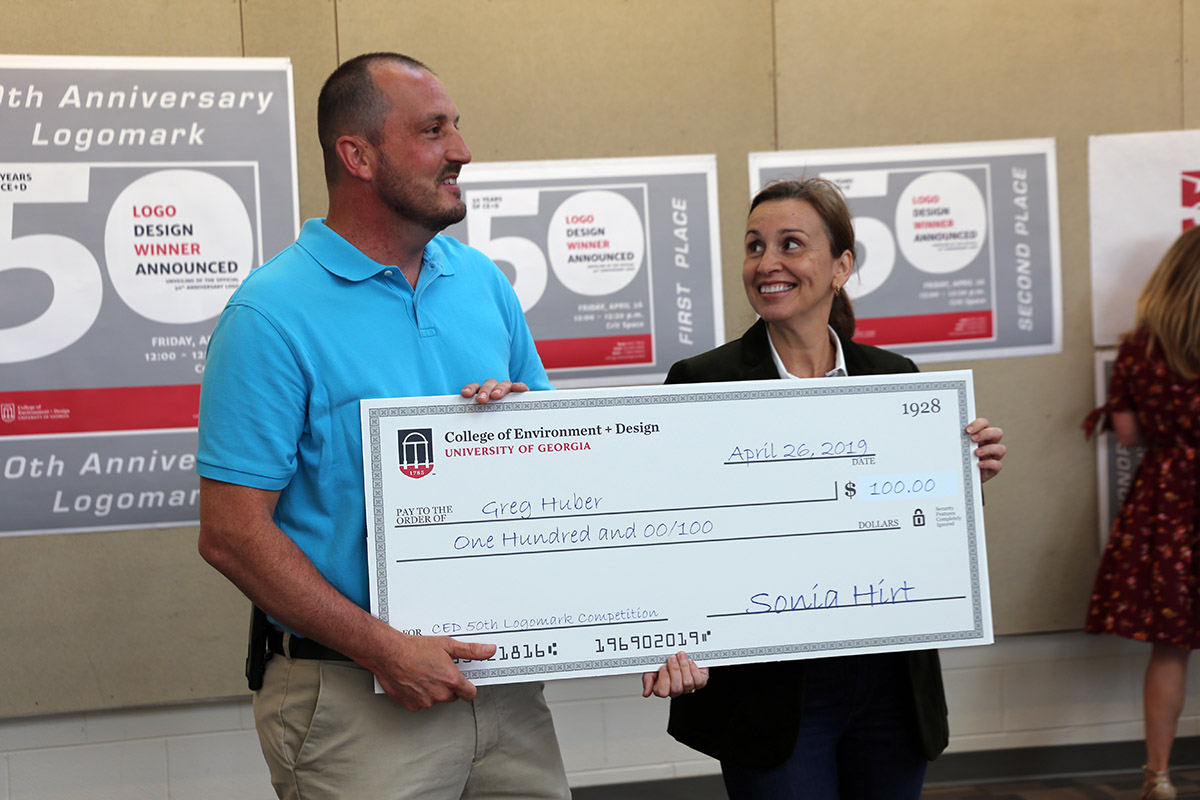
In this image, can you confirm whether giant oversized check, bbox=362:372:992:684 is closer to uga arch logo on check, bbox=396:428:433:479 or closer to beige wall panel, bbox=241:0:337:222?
uga arch logo on check, bbox=396:428:433:479

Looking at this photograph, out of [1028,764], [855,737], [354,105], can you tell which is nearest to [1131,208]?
[1028,764]

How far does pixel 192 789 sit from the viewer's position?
3.13 metres

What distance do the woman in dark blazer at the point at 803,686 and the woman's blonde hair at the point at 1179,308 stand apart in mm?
1755

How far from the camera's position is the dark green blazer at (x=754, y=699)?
1.67 metres

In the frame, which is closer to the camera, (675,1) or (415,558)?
(415,558)

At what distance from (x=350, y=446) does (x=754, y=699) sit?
0.82m

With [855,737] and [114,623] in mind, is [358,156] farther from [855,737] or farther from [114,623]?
[114,623]

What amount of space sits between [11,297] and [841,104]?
2.71 metres

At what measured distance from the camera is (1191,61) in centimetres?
344

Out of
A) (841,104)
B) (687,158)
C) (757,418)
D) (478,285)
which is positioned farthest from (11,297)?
(841,104)

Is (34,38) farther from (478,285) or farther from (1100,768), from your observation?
(1100,768)

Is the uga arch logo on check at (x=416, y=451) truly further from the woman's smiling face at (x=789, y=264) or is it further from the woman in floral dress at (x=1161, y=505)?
the woman in floral dress at (x=1161, y=505)

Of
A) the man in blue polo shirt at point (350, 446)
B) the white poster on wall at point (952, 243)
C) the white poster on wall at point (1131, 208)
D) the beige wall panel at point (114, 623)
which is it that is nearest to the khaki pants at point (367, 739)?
the man in blue polo shirt at point (350, 446)

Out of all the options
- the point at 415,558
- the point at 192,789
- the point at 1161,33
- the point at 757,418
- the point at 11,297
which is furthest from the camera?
the point at 1161,33
